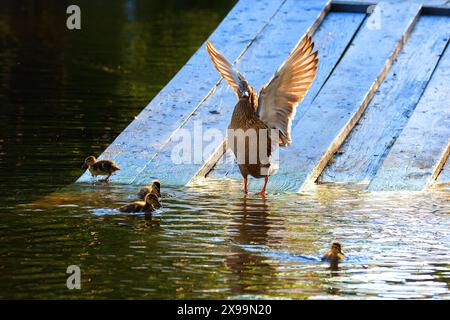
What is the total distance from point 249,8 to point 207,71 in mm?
1680

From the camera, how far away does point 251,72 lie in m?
14.0

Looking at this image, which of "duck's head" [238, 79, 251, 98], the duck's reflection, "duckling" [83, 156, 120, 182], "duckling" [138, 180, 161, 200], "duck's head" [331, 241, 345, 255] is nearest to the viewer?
the duck's reflection

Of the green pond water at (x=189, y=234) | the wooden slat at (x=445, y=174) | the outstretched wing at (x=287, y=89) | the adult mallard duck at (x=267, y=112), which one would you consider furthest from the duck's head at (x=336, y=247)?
the wooden slat at (x=445, y=174)

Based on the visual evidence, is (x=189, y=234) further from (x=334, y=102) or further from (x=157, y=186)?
(x=334, y=102)

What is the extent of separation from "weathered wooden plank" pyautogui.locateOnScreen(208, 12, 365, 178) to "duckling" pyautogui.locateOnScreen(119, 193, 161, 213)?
2118mm

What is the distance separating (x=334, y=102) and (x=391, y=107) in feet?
2.05

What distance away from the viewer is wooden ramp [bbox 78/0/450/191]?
40.4ft

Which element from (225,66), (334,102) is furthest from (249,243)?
(334,102)

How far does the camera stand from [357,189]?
11.9m

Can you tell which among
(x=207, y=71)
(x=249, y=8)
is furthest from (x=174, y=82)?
(x=249, y=8)

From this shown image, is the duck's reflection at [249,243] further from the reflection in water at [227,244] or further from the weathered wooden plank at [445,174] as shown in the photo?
the weathered wooden plank at [445,174]

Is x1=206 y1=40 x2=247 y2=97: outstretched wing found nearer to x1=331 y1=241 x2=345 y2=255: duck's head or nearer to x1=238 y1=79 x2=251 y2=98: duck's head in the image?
x1=238 y1=79 x2=251 y2=98: duck's head

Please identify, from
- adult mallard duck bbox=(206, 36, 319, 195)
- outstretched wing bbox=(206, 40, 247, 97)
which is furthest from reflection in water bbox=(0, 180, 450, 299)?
outstretched wing bbox=(206, 40, 247, 97)


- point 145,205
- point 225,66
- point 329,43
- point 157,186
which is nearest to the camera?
point 145,205
